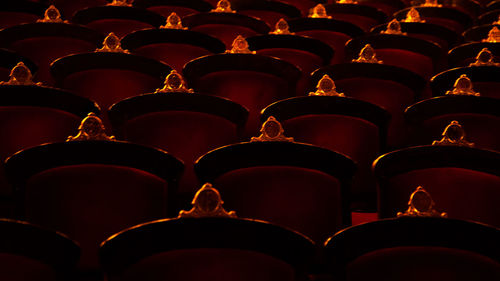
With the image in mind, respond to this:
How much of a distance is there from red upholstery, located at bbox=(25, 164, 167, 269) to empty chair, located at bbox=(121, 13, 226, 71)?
1.28 ft

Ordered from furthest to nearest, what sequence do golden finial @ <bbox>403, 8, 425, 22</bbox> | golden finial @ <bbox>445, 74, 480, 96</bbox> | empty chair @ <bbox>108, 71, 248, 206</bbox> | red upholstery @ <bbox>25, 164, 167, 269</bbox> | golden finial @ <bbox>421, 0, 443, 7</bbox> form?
golden finial @ <bbox>421, 0, 443, 7</bbox>, golden finial @ <bbox>403, 8, 425, 22</bbox>, golden finial @ <bbox>445, 74, 480, 96</bbox>, empty chair @ <bbox>108, 71, 248, 206</bbox>, red upholstery @ <bbox>25, 164, 167, 269</bbox>

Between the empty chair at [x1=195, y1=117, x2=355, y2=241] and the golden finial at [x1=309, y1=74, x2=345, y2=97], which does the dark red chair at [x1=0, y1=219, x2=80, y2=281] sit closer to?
the empty chair at [x1=195, y1=117, x2=355, y2=241]

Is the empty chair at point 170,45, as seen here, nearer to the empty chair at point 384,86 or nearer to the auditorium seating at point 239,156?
the auditorium seating at point 239,156

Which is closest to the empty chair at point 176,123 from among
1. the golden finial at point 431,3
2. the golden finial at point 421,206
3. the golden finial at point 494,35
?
the golden finial at point 421,206

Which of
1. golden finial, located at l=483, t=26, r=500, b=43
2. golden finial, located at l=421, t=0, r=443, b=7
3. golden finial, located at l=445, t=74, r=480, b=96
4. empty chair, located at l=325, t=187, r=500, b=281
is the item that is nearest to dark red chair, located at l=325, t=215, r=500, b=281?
empty chair, located at l=325, t=187, r=500, b=281

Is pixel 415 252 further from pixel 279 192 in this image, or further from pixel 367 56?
pixel 367 56

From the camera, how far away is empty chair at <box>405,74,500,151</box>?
0.76 metres

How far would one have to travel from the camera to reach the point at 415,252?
48 centimetres

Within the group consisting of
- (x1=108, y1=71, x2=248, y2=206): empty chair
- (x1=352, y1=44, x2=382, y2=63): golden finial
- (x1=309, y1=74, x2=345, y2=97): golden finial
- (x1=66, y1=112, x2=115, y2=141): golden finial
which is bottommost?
(x1=66, y1=112, x2=115, y2=141): golden finial

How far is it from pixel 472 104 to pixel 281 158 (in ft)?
0.84

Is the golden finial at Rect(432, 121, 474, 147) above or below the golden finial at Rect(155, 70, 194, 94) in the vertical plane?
below

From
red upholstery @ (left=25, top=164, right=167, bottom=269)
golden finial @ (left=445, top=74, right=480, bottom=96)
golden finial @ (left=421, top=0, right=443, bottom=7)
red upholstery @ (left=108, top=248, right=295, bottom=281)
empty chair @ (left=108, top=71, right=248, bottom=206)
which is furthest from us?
golden finial @ (left=421, top=0, right=443, bottom=7)

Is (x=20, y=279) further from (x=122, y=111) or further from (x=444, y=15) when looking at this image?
(x=444, y=15)

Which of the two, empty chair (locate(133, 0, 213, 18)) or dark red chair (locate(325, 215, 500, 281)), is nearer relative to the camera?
dark red chair (locate(325, 215, 500, 281))
